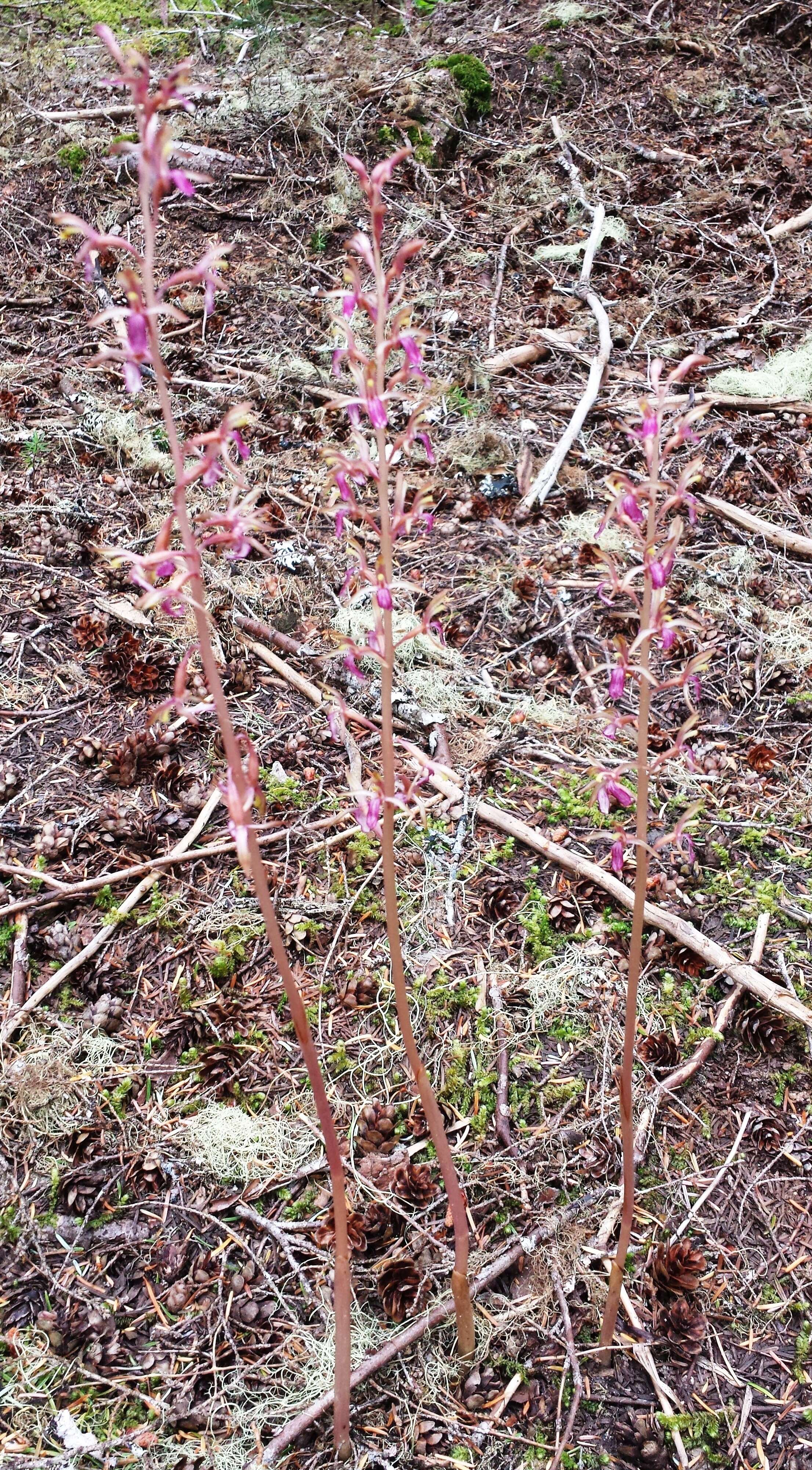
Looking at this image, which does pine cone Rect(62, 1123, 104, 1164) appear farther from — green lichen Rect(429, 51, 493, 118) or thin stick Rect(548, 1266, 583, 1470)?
green lichen Rect(429, 51, 493, 118)

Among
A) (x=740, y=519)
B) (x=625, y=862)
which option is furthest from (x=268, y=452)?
(x=625, y=862)

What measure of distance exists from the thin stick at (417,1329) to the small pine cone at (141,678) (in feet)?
6.54

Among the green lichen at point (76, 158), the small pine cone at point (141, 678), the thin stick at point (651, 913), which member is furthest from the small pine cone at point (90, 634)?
the green lichen at point (76, 158)

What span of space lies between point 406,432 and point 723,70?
6734 millimetres

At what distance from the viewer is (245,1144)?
2.25 meters

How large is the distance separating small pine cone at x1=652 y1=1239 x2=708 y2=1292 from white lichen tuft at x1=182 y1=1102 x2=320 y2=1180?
81cm

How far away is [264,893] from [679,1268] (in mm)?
1327

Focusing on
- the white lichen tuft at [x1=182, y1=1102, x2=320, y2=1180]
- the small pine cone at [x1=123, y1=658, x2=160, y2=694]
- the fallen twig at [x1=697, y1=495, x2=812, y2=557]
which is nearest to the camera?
the white lichen tuft at [x1=182, y1=1102, x2=320, y2=1180]

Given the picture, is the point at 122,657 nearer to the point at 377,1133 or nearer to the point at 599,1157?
the point at 377,1133

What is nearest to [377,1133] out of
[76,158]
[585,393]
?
[585,393]

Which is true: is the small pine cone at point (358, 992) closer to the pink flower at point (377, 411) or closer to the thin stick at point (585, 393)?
the pink flower at point (377, 411)

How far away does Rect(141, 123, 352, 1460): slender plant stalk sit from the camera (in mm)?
1281

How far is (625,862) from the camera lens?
282 cm

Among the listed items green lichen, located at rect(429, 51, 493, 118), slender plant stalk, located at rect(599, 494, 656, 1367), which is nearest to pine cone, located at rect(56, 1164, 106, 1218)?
slender plant stalk, located at rect(599, 494, 656, 1367)
